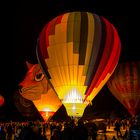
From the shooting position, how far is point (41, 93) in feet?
76.2

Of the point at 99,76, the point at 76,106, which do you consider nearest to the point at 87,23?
the point at 99,76

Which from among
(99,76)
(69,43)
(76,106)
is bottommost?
(76,106)

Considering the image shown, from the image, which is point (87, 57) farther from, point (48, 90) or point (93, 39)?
point (48, 90)

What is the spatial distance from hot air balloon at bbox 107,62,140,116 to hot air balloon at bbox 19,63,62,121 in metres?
3.84

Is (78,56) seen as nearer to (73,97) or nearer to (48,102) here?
(73,97)

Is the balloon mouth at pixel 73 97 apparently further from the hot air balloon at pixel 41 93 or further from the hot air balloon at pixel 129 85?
the hot air balloon at pixel 41 93

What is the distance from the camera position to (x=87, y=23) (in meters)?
16.0

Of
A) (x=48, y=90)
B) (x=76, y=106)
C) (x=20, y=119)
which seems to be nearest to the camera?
(x=76, y=106)

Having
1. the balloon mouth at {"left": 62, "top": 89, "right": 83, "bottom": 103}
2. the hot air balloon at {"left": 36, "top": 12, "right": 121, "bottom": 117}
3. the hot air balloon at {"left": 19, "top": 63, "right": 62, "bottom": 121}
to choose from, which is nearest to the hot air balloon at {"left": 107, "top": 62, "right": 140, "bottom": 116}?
the hot air balloon at {"left": 19, "top": 63, "right": 62, "bottom": 121}

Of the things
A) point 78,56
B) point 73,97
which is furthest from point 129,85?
point 73,97

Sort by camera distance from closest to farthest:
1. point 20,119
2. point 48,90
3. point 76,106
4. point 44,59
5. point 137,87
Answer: point 76,106 < point 44,59 < point 137,87 < point 48,90 < point 20,119

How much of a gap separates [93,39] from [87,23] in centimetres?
77

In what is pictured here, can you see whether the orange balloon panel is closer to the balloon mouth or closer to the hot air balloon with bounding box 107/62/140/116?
the hot air balloon with bounding box 107/62/140/116

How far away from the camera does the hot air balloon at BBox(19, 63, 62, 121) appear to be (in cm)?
2308
